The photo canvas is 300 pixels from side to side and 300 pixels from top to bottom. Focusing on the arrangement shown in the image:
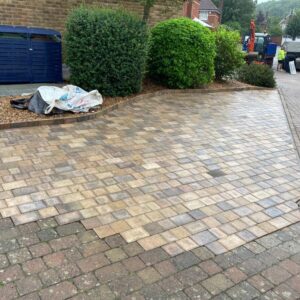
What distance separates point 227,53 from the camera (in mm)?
10977

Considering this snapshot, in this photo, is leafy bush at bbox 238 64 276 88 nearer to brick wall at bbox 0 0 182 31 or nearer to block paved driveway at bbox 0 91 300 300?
brick wall at bbox 0 0 182 31

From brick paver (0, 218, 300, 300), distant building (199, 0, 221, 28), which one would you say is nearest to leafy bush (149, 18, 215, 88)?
brick paver (0, 218, 300, 300)

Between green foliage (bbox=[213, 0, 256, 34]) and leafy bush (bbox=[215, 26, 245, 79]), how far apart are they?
5540cm

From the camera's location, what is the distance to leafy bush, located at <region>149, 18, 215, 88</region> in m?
8.96

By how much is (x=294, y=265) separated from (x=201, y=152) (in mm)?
2577

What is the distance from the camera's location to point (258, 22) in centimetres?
7631

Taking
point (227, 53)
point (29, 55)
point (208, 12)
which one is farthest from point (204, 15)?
point (29, 55)

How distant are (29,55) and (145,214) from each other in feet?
18.8

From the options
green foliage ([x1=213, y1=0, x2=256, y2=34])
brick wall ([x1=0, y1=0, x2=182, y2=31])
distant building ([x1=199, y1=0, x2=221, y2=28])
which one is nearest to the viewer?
brick wall ([x1=0, y1=0, x2=182, y2=31])

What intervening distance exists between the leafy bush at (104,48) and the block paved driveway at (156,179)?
3.37 ft

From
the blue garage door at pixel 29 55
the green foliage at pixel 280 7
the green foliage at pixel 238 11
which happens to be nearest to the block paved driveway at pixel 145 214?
the blue garage door at pixel 29 55

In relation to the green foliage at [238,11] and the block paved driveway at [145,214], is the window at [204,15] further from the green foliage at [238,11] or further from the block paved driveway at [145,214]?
the block paved driveway at [145,214]

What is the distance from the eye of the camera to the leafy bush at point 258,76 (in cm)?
1217

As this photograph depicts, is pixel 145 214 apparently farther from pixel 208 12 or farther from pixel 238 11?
pixel 238 11
